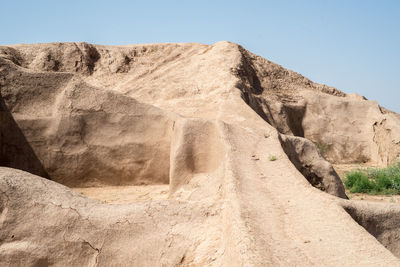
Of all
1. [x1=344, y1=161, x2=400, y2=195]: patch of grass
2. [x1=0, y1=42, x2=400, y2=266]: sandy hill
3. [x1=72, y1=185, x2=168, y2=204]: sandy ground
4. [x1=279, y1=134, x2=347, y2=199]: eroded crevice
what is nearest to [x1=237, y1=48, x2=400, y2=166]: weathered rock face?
[x1=0, y1=42, x2=400, y2=266]: sandy hill

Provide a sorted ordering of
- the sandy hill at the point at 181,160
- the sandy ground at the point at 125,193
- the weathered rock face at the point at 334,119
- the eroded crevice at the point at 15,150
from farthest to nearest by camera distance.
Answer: the weathered rock face at the point at 334,119 → the eroded crevice at the point at 15,150 → the sandy ground at the point at 125,193 → the sandy hill at the point at 181,160

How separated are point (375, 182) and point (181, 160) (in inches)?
248

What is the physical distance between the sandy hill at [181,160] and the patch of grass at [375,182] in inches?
64.8

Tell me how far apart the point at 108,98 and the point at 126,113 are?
0.40 m

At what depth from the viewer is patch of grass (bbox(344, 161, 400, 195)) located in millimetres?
9562

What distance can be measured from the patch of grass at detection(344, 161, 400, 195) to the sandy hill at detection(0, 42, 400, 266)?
165 cm

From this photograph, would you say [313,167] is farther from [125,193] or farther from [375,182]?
[375,182]

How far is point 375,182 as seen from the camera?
9969mm

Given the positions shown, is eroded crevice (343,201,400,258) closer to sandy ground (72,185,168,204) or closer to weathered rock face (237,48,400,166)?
sandy ground (72,185,168,204)

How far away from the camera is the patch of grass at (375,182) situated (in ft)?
31.4

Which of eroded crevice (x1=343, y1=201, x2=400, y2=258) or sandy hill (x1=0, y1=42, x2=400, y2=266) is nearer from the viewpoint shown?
sandy hill (x1=0, y1=42, x2=400, y2=266)

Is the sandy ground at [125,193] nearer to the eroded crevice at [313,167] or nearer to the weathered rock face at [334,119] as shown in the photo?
the eroded crevice at [313,167]

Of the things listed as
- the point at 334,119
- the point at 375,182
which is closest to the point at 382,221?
the point at 375,182

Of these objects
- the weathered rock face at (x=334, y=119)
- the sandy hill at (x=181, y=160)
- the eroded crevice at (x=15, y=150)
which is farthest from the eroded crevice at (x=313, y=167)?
the weathered rock face at (x=334, y=119)
